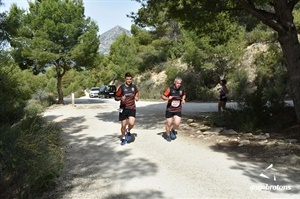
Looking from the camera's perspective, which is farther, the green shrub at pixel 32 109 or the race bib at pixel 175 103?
the green shrub at pixel 32 109

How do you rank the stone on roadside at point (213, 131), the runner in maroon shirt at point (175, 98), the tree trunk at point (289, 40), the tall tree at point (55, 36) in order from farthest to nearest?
the tall tree at point (55, 36)
the stone on roadside at point (213, 131)
the tree trunk at point (289, 40)
the runner in maroon shirt at point (175, 98)

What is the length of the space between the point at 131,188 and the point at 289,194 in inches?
94.7

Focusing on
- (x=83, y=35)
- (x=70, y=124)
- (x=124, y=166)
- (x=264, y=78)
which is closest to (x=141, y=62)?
(x=83, y=35)

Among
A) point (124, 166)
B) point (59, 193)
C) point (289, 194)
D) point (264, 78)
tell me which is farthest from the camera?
point (264, 78)

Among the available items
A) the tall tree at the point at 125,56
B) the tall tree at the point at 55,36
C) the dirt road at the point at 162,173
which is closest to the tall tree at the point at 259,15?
the dirt road at the point at 162,173

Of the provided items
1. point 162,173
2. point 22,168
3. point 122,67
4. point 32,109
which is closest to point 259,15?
point 162,173

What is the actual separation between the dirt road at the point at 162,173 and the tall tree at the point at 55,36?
18094 mm

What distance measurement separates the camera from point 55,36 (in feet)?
84.7

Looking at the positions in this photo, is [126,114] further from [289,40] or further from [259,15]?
[289,40]

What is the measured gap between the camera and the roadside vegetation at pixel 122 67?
18.0 feet

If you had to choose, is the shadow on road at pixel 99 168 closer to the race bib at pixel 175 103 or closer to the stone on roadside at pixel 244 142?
the race bib at pixel 175 103

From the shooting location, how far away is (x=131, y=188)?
533 cm

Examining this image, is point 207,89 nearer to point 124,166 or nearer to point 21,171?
point 124,166

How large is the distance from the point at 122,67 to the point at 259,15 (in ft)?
152
